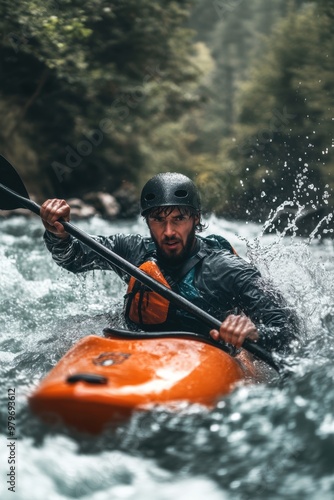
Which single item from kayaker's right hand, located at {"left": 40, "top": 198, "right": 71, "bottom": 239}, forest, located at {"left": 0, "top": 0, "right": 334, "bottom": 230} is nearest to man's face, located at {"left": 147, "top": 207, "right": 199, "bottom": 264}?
kayaker's right hand, located at {"left": 40, "top": 198, "right": 71, "bottom": 239}

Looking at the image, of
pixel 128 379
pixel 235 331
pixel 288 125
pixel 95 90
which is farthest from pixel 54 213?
pixel 288 125

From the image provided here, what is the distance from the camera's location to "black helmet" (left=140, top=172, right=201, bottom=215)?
373cm

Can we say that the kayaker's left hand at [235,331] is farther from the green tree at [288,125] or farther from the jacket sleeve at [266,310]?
the green tree at [288,125]

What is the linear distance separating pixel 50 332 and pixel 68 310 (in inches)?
36.5

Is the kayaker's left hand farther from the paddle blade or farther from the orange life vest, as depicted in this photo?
the paddle blade

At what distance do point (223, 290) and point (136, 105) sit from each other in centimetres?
1372

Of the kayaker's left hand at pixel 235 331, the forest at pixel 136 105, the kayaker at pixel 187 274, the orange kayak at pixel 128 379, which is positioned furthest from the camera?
the forest at pixel 136 105

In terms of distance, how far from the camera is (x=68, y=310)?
17.5 feet

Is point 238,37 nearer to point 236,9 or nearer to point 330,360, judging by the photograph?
point 236,9

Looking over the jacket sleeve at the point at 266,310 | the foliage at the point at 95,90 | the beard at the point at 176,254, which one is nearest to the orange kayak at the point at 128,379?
the jacket sleeve at the point at 266,310

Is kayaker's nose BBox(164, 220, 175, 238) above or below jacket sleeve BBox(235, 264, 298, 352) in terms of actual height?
above

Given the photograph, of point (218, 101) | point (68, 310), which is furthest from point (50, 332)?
point (218, 101)

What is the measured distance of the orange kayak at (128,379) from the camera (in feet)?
7.87

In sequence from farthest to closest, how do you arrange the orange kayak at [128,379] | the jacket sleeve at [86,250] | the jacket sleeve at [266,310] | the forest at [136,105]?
the forest at [136,105] < the jacket sleeve at [86,250] < the jacket sleeve at [266,310] < the orange kayak at [128,379]
